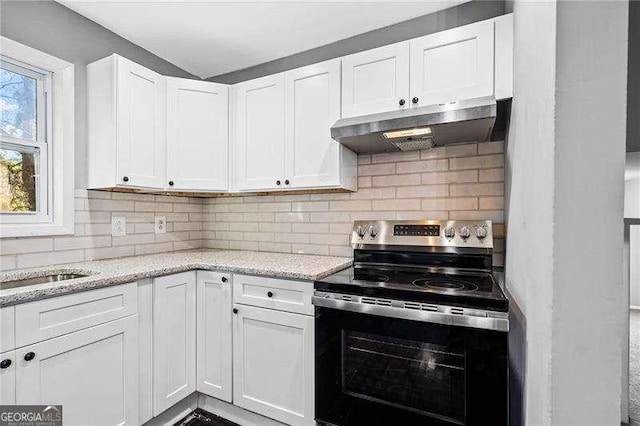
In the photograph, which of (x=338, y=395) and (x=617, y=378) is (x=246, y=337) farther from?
(x=617, y=378)

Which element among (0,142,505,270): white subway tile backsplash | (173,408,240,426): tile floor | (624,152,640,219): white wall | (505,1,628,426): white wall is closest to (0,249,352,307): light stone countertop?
(0,142,505,270): white subway tile backsplash

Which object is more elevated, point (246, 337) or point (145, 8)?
point (145, 8)

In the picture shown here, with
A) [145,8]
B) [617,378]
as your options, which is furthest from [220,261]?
[617,378]

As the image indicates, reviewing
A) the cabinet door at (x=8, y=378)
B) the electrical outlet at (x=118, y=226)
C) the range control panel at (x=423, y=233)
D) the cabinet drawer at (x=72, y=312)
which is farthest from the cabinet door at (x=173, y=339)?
the range control panel at (x=423, y=233)

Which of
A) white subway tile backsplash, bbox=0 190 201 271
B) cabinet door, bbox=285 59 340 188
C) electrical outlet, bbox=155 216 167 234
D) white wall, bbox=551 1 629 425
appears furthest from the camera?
electrical outlet, bbox=155 216 167 234

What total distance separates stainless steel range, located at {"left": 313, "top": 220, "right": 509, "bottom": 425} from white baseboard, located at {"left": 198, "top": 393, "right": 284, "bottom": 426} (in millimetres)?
457

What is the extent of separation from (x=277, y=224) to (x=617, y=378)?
2154mm

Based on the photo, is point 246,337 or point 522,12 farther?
point 246,337

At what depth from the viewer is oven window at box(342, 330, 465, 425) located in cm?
131

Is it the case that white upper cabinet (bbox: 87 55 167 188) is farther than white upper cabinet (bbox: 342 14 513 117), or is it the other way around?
white upper cabinet (bbox: 87 55 167 188)

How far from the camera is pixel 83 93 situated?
202 cm

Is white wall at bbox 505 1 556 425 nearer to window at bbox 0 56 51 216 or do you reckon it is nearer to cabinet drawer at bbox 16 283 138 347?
cabinet drawer at bbox 16 283 138 347

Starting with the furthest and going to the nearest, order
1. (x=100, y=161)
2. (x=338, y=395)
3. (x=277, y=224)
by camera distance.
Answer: (x=277, y=224), (x=100, y=161), (x=338, y=395)

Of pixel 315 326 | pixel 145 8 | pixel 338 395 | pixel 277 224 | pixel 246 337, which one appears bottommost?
pixel 338 395
